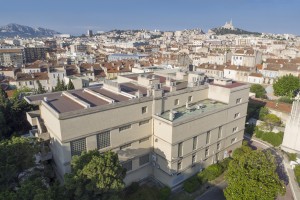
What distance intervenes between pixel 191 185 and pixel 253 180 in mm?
10477

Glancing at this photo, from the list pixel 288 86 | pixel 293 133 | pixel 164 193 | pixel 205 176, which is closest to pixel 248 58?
pixel 288 86

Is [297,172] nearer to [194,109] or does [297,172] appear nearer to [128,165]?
[194,109]

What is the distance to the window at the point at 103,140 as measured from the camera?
30.4 m

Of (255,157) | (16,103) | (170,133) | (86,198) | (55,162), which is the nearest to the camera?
(86,198)

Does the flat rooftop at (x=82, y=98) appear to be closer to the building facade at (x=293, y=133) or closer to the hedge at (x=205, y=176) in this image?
the hedge at (x=205, y=176)

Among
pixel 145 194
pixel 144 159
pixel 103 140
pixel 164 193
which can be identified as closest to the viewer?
pixel 103 140

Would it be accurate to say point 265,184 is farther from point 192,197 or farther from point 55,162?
point 55,162

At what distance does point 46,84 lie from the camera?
269 ft

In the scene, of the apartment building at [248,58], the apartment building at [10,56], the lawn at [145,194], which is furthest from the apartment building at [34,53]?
the lawn at [145,194]

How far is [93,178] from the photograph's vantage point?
23328mm

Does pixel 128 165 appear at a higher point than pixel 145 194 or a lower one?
higher

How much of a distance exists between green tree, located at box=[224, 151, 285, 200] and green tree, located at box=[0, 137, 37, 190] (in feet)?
80.0

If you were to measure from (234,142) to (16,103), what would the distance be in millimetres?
44460

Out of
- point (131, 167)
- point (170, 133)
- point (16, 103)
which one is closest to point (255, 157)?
point (170, 133)
